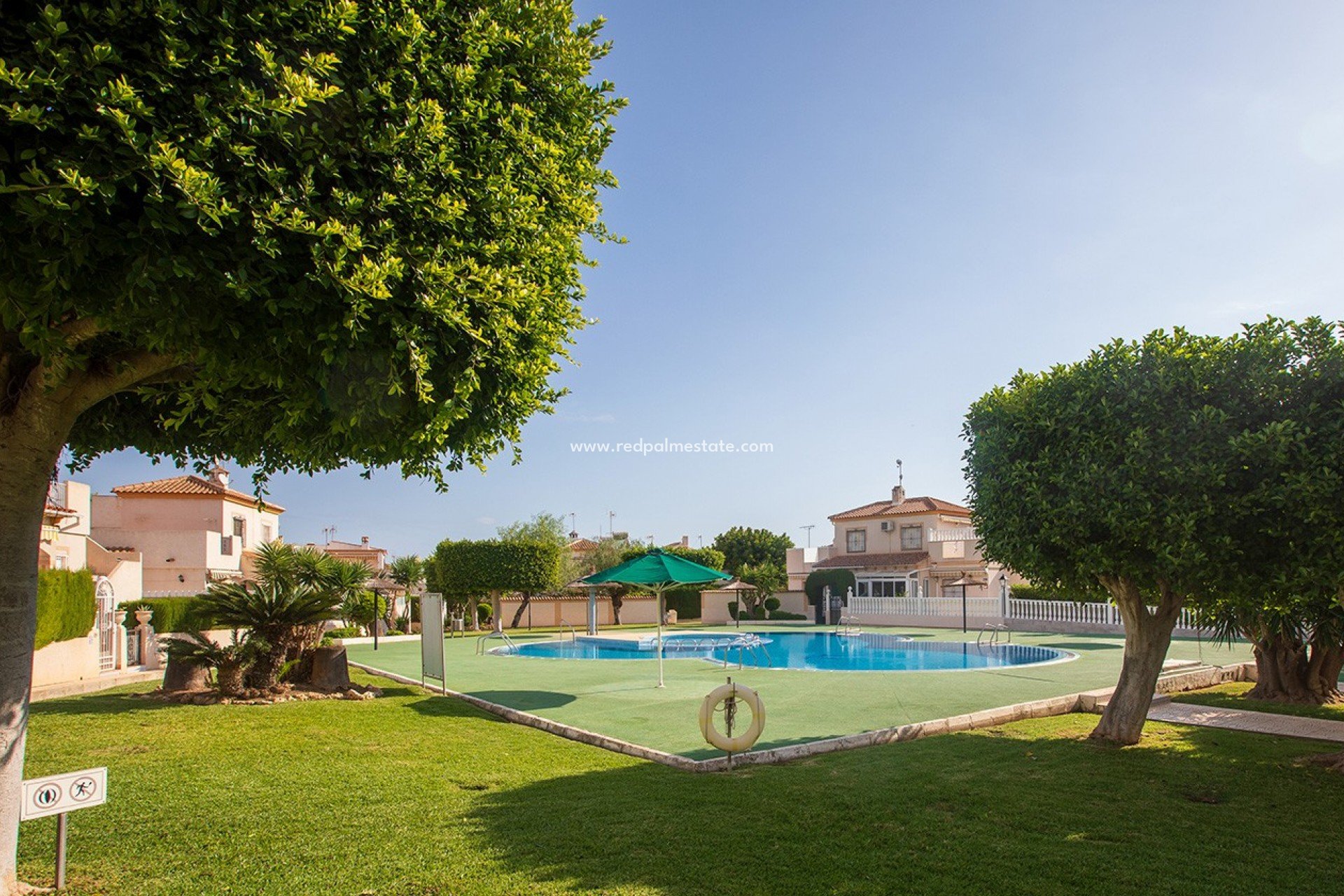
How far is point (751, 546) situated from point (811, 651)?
3887cm

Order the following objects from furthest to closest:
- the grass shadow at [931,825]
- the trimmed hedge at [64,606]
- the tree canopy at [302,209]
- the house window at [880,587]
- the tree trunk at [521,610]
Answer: the house window at [880,587] → the tree trunk at [521,610] → the trimmed hedge at [64,606] → the grass shadow at [931,825] → the tree canopy at [302,209]

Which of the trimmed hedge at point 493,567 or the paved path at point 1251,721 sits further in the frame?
the trimmed hedge at point 493,567

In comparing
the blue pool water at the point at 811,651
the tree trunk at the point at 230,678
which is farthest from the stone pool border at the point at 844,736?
the blue pool water at the point at 811,651

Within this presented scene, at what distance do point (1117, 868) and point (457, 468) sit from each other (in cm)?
537

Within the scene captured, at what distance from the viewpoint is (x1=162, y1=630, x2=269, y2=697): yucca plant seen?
42.2 ft

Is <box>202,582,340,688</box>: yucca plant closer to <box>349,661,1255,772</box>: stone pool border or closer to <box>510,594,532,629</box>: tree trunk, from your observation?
<box>349,661,1255,772</box>: stone pool border

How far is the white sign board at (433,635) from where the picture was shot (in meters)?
14.2

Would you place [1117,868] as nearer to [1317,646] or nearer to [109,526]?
[1317,646]

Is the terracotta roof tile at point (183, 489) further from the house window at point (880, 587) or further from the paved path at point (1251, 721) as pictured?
the paved path at point (1251, 721)

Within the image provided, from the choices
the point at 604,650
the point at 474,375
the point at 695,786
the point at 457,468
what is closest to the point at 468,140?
the point at 474,375

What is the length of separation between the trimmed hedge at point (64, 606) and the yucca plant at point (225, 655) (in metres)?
3.68

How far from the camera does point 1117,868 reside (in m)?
5.55

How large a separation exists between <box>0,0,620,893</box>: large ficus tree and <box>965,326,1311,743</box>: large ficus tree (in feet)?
19.9

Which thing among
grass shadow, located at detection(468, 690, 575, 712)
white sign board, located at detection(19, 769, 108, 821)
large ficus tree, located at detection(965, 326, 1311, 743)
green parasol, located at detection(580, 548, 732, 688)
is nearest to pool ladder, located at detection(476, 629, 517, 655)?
green parasol, located at detection(580, 548, 732, 688)
